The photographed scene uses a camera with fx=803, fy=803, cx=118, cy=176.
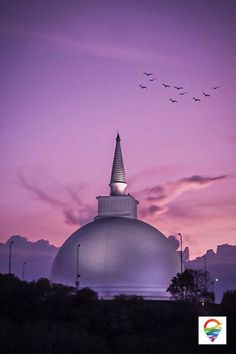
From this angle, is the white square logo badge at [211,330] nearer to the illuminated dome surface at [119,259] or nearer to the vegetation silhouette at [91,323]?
the vegetation silhouette at [91,323]

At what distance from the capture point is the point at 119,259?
10806 centimetres

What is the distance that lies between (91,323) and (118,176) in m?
53.8

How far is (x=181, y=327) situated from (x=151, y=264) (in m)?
36.4

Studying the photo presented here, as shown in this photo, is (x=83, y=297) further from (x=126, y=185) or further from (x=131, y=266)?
(x=126, y=185)

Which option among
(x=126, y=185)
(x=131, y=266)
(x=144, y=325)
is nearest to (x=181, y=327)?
(x=144, y=325)

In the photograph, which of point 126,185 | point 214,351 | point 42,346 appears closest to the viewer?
point 42,346

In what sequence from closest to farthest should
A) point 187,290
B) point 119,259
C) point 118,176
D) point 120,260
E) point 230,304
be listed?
1. point 230,304
2. point 187,290
3. point 120,260
4. point 119,259
5. point 118,176

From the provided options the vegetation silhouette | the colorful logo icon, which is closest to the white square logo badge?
the colorful logo icon

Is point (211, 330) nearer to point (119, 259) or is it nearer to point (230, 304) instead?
point (230, 304)

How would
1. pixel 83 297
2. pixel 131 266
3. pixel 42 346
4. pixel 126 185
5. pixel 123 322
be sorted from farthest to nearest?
pixel 126 185 < pixel 131 266 < pixel 83 297 < pixel 123 322 < pixel 42 346

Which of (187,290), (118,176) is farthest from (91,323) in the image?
(118,176)

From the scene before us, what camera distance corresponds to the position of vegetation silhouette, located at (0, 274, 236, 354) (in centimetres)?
6228

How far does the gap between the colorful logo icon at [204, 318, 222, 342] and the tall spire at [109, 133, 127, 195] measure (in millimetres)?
Answer: 54689

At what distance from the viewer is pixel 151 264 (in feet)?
355
